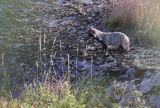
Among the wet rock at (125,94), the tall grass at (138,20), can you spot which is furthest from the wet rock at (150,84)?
the tall grass at (138,20)

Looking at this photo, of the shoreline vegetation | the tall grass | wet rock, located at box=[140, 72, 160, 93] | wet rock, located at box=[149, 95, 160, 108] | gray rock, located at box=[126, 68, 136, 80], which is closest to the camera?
wet rock, located at box=[149, 95, 160, 108]

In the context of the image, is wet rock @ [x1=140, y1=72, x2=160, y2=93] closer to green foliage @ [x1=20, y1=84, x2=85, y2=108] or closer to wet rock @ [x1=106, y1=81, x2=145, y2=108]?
wet rock @ [x1=106, y1=81, x2=145, y2=108]

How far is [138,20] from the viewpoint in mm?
12469

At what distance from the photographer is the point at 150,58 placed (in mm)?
10375

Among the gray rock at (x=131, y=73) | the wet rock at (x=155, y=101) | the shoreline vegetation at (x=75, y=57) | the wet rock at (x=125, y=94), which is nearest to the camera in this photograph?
the wet rock at (x=125, y=94)

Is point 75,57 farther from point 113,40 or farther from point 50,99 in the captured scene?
point 50,99

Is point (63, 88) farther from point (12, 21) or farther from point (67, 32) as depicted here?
point (12, 21)

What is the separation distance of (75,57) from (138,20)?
2.61 meters

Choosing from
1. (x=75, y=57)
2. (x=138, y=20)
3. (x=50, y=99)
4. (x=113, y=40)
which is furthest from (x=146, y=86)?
(x=138, y=20)

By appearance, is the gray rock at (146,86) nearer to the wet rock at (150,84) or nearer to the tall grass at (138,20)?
the wet rock at (150,84)

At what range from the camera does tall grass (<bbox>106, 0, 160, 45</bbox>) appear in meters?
12.1

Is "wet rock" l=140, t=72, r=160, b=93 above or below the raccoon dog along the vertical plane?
above

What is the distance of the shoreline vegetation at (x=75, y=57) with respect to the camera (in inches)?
281

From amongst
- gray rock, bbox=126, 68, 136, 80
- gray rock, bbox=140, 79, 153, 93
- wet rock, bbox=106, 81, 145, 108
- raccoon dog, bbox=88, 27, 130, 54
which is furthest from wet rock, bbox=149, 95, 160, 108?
raccoon dog, bbox=88, 27, 130, 54
